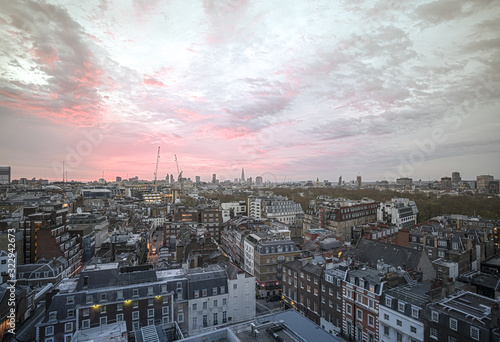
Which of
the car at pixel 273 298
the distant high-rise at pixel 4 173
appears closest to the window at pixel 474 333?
the car at pixel 273 298

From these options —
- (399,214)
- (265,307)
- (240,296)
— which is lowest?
(265,307)

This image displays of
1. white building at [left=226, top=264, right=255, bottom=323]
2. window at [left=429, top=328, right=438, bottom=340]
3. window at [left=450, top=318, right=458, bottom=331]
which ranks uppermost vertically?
window at [left=450, top=318, right=458, bottom=331]

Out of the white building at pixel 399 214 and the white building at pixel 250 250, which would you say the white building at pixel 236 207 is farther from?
the white building at pixel 250 250

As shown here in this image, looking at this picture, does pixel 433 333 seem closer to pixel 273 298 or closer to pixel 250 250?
pixel 273 298

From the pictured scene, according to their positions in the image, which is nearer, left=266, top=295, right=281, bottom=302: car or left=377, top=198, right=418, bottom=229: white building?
left=266, top=295, right=281, bottom=302: car

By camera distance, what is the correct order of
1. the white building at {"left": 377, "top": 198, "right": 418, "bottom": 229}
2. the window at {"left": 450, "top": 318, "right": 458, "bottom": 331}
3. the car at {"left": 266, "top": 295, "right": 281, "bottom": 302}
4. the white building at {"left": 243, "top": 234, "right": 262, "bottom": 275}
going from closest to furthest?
1. the window at {"left": 450, "top": 318, "right": 458, "bottom": 331}
2. the car at {"left": 266, "top": 295, "right": 281, "bottom": 302}
3. the white building at {"left": 243, "top": 234, "right": 262, "bottom": 275}
4. the white building at {"left": 377, "top": 198, "right": 418, "bottom": 229}

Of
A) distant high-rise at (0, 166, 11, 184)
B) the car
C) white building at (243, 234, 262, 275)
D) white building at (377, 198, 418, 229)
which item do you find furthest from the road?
distant high-rise at (0, 166, 11, 184)

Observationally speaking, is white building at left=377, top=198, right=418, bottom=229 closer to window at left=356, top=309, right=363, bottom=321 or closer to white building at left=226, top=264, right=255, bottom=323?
window at left=356, top=309, right=363, bottom=321

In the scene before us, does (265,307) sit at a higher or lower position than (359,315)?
lower

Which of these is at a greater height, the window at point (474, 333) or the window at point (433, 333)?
the window at point (474, 333)

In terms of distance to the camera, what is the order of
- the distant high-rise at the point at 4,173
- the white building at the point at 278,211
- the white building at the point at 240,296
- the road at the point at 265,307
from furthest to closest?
the distant high-rise at the point at 4,173
the white building at the point at 278,211
the road at the point at 265,307
the white building at the point at 240,296

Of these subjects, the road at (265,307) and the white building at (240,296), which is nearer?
the white building at (240,296)

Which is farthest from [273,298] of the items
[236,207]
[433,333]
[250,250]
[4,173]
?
[4,173]

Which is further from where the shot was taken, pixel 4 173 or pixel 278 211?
pixel 4 173
